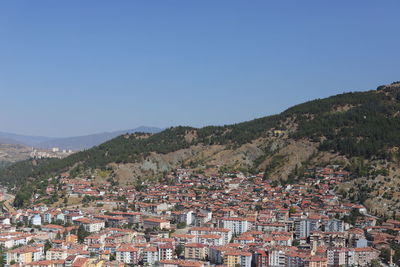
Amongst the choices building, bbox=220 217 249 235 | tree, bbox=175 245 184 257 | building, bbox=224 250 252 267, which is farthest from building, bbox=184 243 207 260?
building, bbox=220 217 249 235

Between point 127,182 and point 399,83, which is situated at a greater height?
point 399,83

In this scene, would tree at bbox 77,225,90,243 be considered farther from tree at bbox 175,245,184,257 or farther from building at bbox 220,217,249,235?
building at bbox 220,217,249,235

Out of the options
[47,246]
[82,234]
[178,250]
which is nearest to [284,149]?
[82,234]

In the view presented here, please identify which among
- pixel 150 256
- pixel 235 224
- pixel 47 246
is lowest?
pixel 150 256

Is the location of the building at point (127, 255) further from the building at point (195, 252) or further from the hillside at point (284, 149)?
the hillside at point (284, 149)

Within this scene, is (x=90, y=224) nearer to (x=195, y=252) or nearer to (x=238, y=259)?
(x=195, y=252)

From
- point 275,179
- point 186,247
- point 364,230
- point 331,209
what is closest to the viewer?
point 186,247

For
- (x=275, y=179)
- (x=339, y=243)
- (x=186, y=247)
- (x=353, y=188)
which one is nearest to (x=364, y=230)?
(x=339, y=243)

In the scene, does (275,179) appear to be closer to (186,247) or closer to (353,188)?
(353,188)
